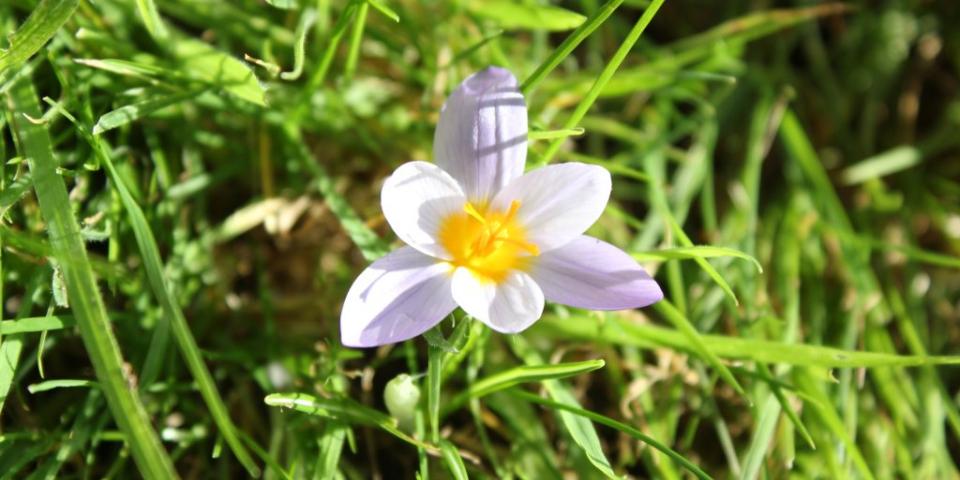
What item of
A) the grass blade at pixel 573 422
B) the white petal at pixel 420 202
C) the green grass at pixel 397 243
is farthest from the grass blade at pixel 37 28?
the grass blade at pixel 573 422

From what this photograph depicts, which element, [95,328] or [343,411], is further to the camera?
[343,411]

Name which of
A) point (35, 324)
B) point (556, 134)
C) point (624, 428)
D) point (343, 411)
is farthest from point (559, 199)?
point (35, 324)

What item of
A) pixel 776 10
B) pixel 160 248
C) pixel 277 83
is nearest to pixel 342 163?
pixel 277 83

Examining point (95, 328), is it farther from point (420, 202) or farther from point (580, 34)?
point (580, 34)

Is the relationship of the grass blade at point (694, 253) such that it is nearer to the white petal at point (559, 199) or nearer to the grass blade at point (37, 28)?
the white petal at point (559, 199)

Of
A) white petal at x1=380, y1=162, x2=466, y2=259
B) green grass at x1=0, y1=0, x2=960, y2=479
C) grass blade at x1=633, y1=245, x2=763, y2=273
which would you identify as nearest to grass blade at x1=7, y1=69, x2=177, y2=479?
green grass at x1=0, y1=0, x2=960, y2=479

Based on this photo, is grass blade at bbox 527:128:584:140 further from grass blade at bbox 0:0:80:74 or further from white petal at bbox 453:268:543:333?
grass blade at bbox 0:0:80:74

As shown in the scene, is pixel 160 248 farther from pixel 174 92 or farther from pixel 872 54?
pixel 872 54
